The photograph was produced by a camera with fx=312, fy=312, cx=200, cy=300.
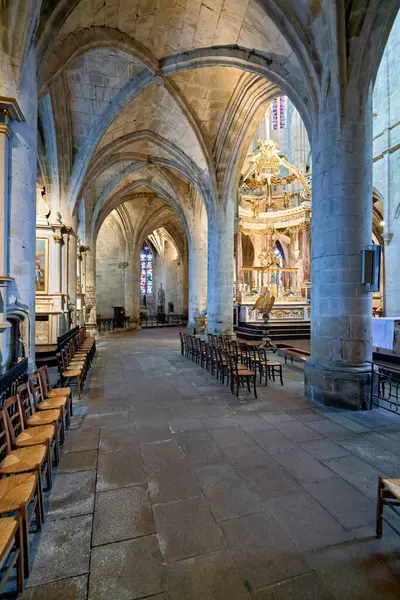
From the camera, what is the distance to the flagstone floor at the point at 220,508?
1871 mm

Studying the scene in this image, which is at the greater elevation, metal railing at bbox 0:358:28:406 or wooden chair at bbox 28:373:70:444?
metal railing at bbox 0:358:28:406

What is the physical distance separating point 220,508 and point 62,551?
1.18 metres

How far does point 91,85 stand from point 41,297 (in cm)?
670

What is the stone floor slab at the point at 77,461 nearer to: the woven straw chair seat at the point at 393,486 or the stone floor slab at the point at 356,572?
the stone floor slab at the point at 356,572

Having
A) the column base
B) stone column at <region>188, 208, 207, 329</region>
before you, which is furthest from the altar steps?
the column base

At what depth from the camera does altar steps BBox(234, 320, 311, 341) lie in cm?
1380

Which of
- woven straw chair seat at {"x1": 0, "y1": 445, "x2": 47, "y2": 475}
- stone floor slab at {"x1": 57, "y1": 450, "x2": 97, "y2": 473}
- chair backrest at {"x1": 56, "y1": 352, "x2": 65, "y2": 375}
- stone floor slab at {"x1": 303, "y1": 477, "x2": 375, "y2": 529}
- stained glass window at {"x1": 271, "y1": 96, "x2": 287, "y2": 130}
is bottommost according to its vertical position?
stone floor slab at {"x1": 57, "y1": 450, "x2": 97, "y2": 473}

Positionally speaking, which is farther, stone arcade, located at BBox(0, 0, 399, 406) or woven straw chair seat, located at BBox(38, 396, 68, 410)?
stone arcade, located at BBox(0, 0, 399, 406)

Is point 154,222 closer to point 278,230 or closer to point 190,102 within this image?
point 278,230

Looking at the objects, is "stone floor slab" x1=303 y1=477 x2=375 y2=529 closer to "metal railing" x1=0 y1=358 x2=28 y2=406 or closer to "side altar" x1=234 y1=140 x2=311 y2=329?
"metal railing" x1=0 y1=358 x2=28 y2=406

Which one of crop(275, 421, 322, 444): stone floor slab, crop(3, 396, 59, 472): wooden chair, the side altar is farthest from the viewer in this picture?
the side altar

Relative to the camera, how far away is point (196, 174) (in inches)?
516

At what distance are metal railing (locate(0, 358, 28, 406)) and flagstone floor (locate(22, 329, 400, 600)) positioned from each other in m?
0.96

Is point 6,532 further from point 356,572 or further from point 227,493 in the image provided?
point 356,572
